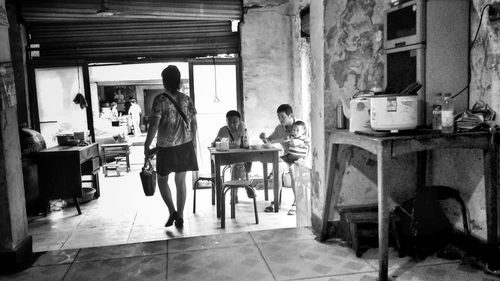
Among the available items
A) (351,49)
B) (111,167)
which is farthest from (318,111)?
(111,167)

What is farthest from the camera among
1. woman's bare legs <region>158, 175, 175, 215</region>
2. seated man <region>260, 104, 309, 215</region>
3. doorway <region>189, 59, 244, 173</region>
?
doorway <region>189, 59, 244, 173</region>

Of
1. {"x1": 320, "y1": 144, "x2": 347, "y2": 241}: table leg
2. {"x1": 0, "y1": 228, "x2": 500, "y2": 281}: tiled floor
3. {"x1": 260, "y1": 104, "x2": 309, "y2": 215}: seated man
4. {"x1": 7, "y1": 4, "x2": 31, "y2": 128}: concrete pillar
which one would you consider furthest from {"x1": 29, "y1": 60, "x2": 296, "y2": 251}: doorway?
{"x1": 7, "y1": 4, "x2": 31, "y2": 128}: concrete pillar

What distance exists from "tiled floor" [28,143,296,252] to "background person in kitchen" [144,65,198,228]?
0.81m

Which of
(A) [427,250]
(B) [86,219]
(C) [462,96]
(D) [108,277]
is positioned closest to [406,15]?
(C) [462,96]

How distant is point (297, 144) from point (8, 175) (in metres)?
4.36

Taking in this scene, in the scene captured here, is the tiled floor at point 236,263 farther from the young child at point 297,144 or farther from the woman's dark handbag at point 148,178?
the young child at point 297,144

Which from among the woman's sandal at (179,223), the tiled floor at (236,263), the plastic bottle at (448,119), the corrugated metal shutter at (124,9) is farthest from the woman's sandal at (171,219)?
the corrugated metal shutter at (124,9)

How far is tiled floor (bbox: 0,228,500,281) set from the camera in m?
3.11

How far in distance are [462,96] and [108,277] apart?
323cm

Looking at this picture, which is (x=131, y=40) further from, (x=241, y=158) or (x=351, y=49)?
(x=351, y=49)

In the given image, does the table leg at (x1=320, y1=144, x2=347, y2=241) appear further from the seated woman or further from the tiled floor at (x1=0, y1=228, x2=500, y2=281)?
the seated woman

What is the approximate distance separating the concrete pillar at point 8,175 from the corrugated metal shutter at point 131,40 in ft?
16.6

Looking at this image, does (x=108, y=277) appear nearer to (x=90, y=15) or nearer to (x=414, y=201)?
(x=414, y=201)

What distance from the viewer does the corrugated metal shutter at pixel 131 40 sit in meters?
8.19
